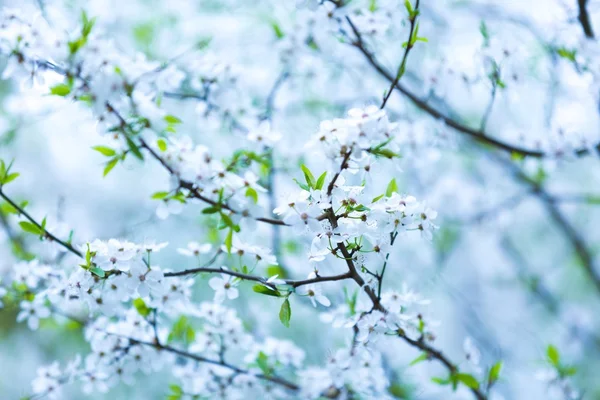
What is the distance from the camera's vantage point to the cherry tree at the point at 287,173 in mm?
995

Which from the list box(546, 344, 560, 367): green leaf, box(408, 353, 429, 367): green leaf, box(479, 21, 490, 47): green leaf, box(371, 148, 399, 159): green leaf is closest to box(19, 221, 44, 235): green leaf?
box(371, 148, 399, 159): green leaf

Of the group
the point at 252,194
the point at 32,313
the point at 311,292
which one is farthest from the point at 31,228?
the point at 311,292

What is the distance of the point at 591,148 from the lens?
1.53m

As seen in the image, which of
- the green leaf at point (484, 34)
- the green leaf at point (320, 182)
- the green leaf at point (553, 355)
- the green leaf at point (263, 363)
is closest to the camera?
the green leaf at point (320, 182)

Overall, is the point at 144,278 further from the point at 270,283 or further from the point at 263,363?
the point at 263,363

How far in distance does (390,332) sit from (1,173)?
766 mm

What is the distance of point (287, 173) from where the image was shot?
182 centimetres

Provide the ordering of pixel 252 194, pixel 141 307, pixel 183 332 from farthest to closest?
pixel 183 332 → pixel 141 307 → pixel 252 194

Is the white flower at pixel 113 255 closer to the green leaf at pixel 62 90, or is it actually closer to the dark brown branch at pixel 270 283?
the dark brown branch at pixel 270 283

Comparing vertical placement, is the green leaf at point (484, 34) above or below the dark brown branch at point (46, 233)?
above

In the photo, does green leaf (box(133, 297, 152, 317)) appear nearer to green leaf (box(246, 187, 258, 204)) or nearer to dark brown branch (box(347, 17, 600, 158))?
green leaf (box(246, 187, 258, 204))

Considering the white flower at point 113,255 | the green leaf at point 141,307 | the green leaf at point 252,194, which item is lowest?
the white flower at point 113,255

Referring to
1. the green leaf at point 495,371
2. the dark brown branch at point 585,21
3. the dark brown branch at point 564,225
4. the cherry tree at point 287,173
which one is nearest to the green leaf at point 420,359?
the cherry tree at point 287,173

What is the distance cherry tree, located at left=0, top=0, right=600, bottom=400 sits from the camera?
99 cm
